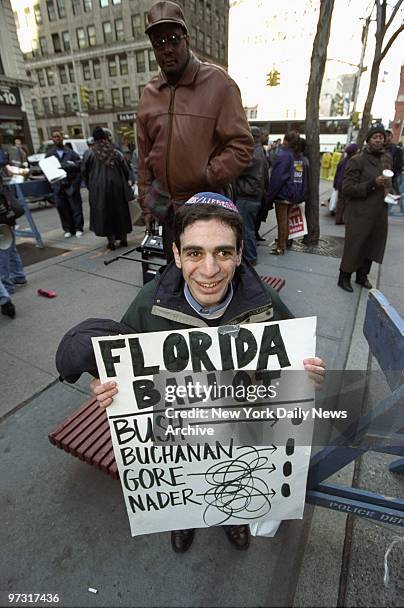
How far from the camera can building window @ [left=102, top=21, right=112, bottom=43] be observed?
37.1m

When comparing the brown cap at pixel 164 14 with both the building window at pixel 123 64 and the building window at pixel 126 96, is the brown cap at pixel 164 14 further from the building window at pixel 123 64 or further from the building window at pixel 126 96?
the building window at pixel 123 64

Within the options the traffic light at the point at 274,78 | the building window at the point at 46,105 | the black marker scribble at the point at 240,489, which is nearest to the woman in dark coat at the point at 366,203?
the black marker scribble at the point at 240,489

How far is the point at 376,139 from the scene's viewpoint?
3.77 m

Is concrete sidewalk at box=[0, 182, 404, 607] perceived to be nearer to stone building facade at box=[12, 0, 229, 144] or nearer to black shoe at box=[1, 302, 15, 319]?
black shoe at box=[1, 302, 15, 319]

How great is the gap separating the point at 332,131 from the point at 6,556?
30.7 metres

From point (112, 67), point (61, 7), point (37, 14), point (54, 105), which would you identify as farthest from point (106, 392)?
point (37, 14)

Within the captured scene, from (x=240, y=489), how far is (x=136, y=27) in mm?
45233

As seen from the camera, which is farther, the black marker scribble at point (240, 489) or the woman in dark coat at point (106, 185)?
the woman in dark coat at point (106, 185)

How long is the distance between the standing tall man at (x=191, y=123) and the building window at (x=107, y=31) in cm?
4513

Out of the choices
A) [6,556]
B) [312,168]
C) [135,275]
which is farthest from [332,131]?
[6,556]

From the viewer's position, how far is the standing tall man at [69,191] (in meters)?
6.33

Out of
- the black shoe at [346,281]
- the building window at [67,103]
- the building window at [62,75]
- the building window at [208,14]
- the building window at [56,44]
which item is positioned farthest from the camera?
the building window at [67,103]

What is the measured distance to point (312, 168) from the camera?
19.2 ft

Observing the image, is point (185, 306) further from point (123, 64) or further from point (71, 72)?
point (71, 72)
